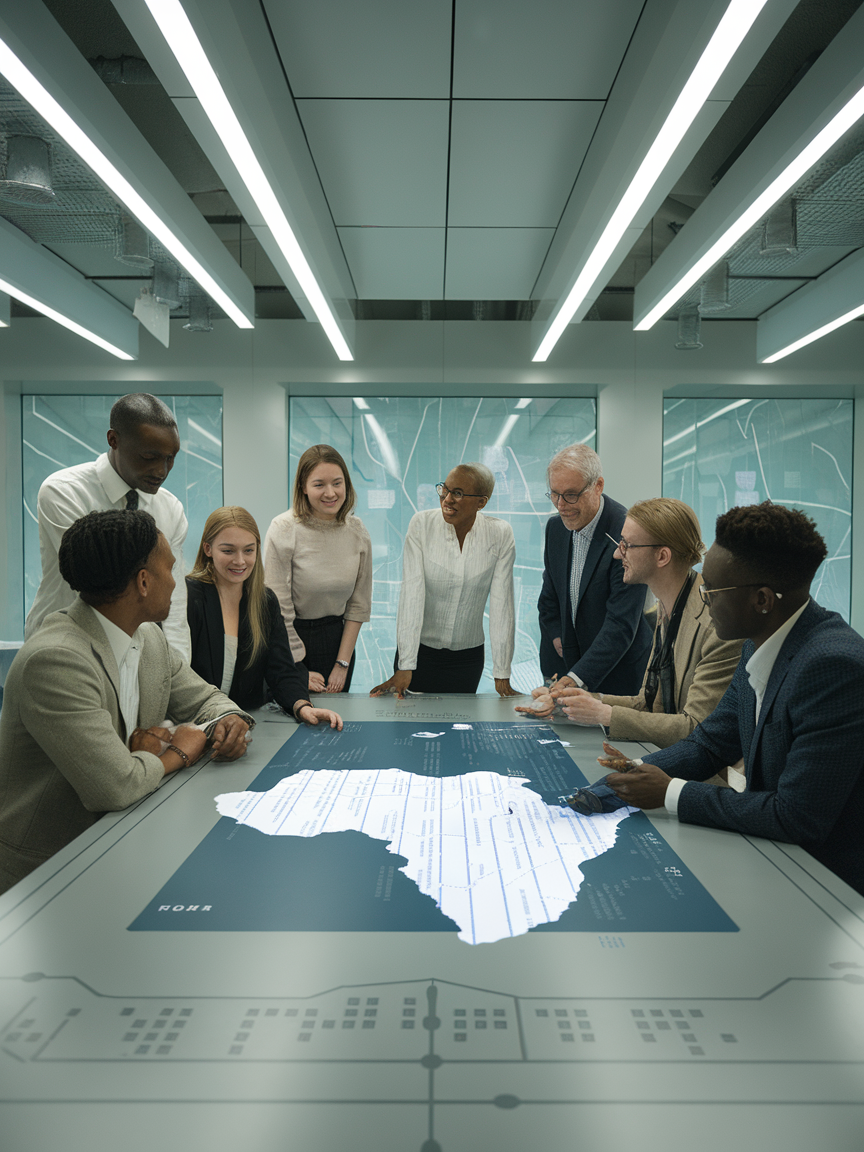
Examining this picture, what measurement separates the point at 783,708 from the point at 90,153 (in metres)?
2.43

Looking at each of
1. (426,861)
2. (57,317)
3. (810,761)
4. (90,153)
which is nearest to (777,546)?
(810,761)

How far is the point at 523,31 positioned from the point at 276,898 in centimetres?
256

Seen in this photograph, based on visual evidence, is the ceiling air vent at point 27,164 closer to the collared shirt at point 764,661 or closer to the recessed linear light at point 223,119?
the recessed linear light at point 223,119

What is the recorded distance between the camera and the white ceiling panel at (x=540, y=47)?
7.45 feet

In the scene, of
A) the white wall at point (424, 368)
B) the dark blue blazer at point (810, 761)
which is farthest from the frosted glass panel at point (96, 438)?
the dark blue blazer at point (810, 761)

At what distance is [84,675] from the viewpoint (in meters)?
1.57

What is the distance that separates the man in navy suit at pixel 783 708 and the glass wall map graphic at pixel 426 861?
17 centimetres

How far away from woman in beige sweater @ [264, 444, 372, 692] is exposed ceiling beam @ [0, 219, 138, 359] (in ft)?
6.26

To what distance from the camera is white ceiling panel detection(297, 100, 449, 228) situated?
2809 millimetres

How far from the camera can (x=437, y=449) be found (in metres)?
5.78

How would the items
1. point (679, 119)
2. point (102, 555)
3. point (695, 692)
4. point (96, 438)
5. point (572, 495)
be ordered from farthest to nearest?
point (96, 438), point (572, 495), point (695, 692), point (679, 119), point (102, 555)

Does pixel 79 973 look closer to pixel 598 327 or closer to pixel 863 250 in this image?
pixel 863 250

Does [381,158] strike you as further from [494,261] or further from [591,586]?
[591,586]

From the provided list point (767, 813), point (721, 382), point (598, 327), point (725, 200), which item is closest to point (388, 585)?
point (598, 327)
